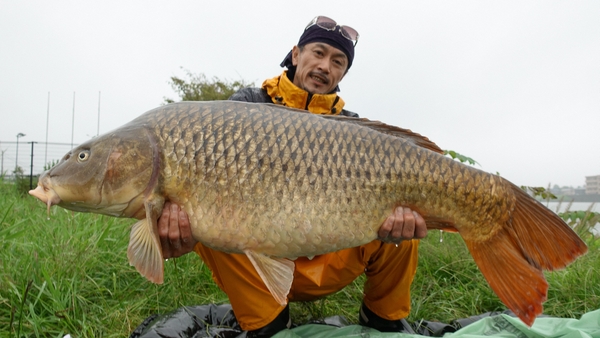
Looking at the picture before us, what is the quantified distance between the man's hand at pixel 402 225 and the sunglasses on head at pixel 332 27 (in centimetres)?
128

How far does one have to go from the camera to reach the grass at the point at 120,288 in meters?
1.99

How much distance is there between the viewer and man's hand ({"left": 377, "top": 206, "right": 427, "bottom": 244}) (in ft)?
5.42

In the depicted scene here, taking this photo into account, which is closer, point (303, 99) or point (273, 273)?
point (273, 273)

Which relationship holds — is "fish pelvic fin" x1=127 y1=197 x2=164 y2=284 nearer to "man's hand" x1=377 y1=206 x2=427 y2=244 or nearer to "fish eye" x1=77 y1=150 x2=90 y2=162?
"fish eye" x1=77 y1=150 x2=90 y2=162

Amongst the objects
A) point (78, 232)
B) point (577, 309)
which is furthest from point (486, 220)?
point (78, 232)

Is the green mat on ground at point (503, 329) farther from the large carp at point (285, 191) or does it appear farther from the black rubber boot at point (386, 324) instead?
the large carp at point (285, 191)

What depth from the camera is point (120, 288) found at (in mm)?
2416

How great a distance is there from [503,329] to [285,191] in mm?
1148

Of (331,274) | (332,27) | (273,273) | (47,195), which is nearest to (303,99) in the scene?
(332,27)

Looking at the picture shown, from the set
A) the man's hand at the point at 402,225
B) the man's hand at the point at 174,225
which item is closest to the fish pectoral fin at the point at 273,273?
the man's hand at the point at 174,225

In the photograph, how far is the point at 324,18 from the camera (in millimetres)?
2592

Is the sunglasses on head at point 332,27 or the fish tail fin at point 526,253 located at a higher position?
the sunglasses on head at point 332,27

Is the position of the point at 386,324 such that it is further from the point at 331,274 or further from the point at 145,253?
the point at 145,253

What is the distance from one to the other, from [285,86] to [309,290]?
3.46 feet
